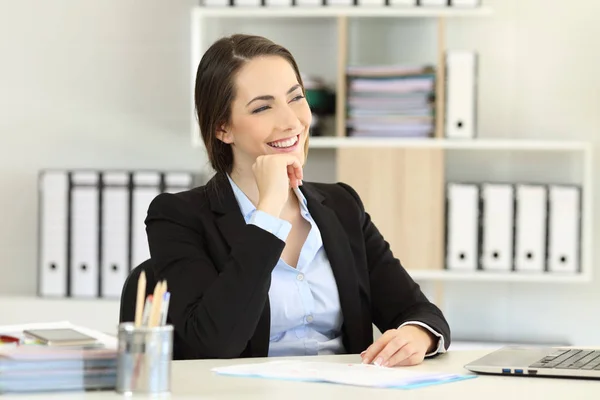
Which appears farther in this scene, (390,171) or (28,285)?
(28,285)

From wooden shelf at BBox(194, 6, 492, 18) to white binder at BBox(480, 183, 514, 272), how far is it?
1.87 ft

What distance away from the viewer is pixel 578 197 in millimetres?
3031

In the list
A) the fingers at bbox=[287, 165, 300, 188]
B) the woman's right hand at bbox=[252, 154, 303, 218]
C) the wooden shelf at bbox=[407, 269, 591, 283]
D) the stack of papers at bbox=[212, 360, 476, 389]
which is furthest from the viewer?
the wooden shelf at bbox=[407, 269, 591, 283]

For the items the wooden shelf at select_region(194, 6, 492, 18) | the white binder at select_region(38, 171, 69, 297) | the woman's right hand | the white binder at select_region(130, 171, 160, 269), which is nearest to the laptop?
the woman's right hand

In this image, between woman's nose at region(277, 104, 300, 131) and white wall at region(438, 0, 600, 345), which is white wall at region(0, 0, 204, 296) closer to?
white wall at region(438, 0, 600, 345)

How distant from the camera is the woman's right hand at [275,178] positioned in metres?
1.70

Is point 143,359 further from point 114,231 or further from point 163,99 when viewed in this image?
point 163,99

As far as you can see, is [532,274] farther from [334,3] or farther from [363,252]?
[363,252]

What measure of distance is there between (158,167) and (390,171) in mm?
869


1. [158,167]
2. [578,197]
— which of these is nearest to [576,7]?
[578,197]

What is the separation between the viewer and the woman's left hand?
153 cm

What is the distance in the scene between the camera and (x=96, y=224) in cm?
315

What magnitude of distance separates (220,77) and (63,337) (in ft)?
2.52

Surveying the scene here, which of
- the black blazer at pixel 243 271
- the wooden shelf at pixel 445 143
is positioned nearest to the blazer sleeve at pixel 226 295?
the black blazer at pixel 243 271
